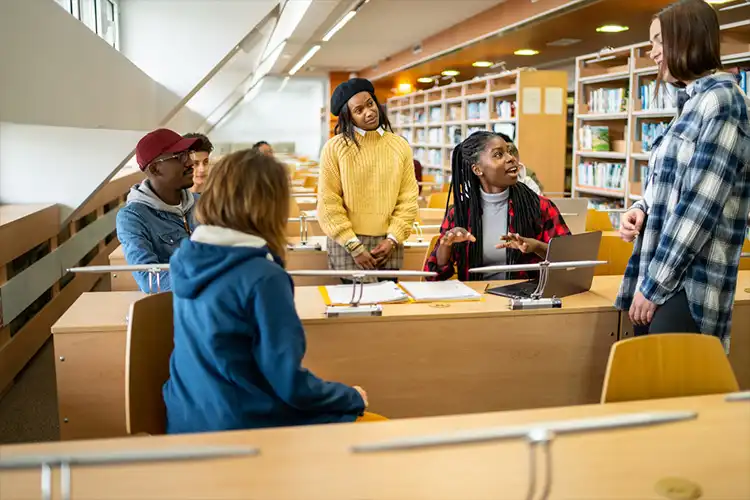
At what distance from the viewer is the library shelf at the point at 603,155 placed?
20.8 feet

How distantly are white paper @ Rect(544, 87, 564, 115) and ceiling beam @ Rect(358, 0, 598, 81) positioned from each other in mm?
814

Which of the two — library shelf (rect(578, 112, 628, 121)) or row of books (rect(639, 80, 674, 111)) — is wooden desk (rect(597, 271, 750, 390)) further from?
library shelf (rect(578, 112, 628, 121))

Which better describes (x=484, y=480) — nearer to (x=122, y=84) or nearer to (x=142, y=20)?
(x=122, y=84)

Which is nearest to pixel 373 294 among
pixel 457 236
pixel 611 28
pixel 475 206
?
pixel 457 236

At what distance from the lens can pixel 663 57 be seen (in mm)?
1966

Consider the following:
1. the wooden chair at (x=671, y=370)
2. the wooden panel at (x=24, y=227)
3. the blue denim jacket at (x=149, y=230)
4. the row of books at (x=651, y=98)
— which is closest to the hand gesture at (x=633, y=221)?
the wooden chair at (x=671, y=370)

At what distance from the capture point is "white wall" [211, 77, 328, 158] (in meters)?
20.6

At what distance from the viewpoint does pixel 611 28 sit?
7965 mm

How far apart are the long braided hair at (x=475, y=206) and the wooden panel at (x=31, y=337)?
8.29 feet

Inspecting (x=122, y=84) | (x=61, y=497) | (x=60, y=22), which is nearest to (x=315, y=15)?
(x=122, y=84)

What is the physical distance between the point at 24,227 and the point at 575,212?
3212 mm

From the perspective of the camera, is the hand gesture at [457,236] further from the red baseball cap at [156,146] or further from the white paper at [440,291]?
the red baseball cap at [156,146]

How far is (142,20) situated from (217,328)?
170 inches

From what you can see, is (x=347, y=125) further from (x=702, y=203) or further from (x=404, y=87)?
(x=404, y=87)
